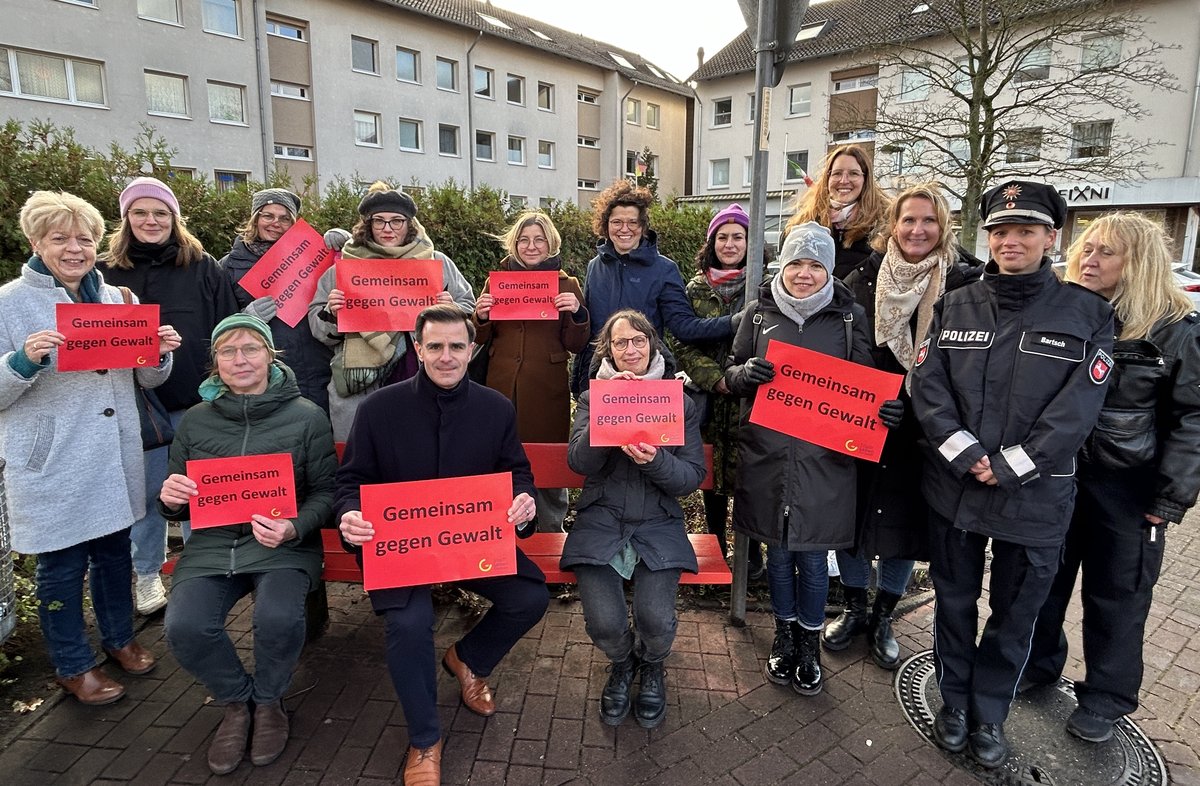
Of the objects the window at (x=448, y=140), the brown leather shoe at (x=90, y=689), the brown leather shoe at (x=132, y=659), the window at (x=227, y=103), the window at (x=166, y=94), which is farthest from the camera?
the window at (x=448, y=140)

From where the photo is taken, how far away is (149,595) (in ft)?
13.4

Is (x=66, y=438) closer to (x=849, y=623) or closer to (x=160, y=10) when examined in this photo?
(x=849, y=623)

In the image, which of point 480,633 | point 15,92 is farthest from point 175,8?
point 480,633

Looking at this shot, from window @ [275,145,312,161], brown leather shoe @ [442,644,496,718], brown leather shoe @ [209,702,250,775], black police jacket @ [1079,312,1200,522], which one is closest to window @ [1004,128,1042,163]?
black police jacket @ [1079,312,1200,522]

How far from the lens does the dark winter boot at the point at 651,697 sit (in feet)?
10.4

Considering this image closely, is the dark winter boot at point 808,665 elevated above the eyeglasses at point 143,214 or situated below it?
below

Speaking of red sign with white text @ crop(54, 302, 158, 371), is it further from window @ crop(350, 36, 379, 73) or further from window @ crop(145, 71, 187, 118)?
window @ crop(350, 36, 379, 73)

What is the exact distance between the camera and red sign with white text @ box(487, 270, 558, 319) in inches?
156

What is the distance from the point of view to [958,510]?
2.87 metres

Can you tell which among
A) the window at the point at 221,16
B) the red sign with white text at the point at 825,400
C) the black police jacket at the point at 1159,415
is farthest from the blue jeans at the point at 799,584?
the window at the point at 221,16

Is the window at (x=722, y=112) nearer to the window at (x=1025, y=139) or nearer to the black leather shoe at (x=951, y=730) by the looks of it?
the window at (x=1025, y=139)

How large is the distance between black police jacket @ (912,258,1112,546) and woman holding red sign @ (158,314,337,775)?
286 centimetres

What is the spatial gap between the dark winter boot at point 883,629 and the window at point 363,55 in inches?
1168

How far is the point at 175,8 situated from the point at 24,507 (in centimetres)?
2606
